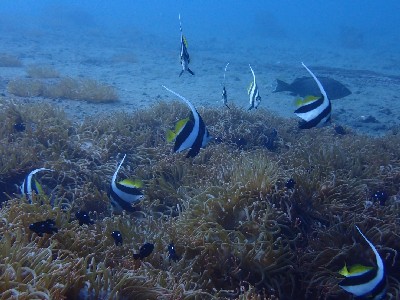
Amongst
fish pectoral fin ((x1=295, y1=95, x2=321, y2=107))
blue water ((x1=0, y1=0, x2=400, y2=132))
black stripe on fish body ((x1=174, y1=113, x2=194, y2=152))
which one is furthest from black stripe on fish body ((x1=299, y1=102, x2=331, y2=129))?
blue water ((x1=0, y1=0, x2=400, y2=132))

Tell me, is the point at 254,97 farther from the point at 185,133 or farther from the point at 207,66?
the point at 207,66

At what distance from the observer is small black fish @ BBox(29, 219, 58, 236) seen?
3.27m

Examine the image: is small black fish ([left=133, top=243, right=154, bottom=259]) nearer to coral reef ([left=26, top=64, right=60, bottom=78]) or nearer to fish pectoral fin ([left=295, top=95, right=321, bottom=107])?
fish pectoral fin ([left=295, top=95, right=321, bottom=107])

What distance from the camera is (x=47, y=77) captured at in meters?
14.8

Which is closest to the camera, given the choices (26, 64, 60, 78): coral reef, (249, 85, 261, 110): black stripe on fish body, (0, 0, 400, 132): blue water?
(249, 85, 261, 110): black stripe on fish body

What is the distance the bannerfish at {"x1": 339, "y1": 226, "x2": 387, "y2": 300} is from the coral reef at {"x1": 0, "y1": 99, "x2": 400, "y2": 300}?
618 mm

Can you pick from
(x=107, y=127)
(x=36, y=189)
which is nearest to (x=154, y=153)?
(x=107, y=127)

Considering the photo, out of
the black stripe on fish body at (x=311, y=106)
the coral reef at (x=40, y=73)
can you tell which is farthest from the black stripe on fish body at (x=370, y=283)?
the coral reef at (x=40, y=73)

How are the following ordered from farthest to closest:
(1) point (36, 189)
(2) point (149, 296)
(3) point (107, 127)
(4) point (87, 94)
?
(4) point (87, 94) → (3) point (107, 127) → (1) point (36, 189) → (2) point (149, 296)

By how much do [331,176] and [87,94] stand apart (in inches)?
340

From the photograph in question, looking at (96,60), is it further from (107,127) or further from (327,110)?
(327,110)

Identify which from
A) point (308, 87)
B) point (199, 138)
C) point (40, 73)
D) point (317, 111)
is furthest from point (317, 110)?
point (40, 73)

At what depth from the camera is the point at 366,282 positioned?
3109mm

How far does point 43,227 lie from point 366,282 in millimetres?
2960
